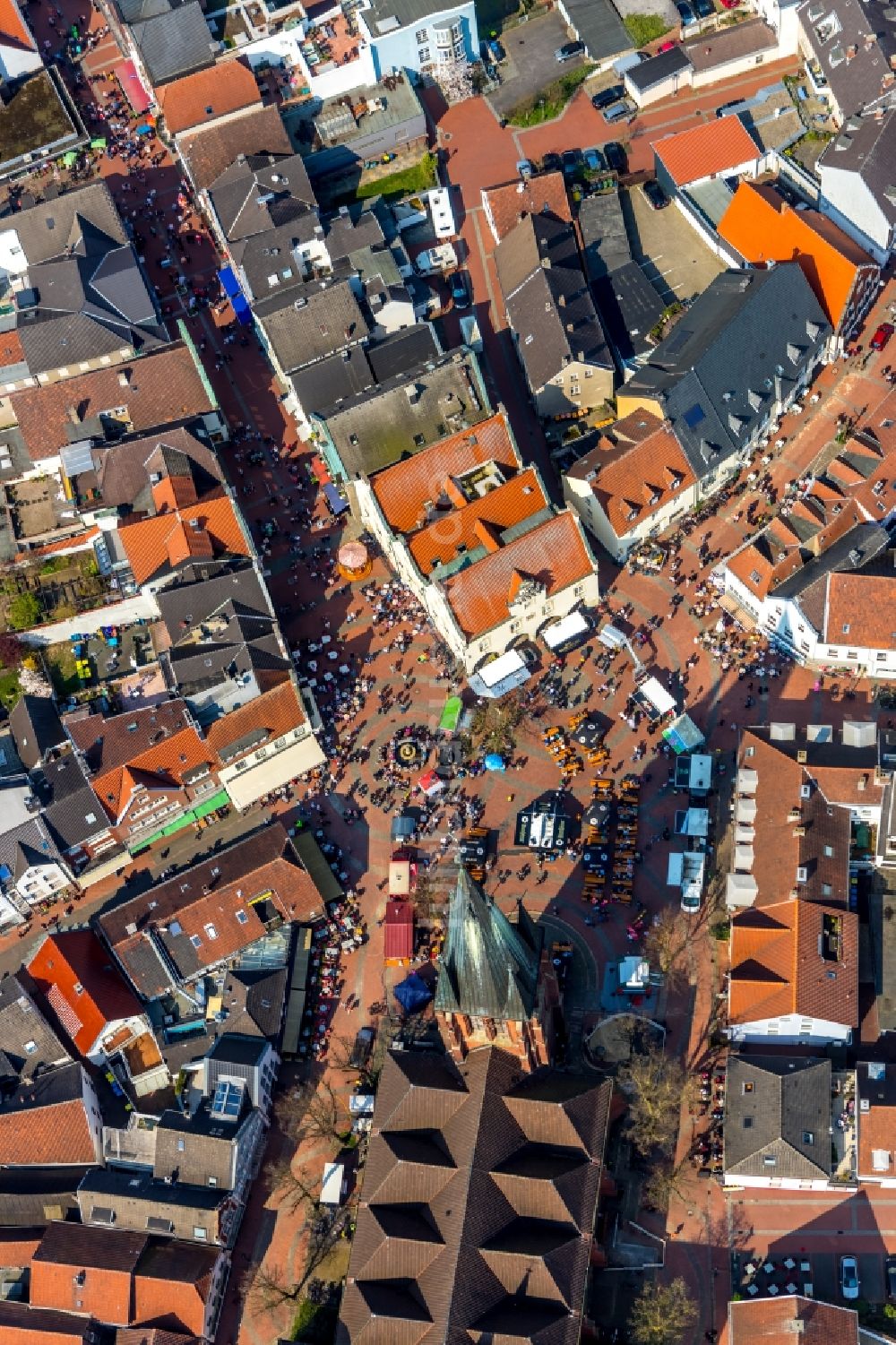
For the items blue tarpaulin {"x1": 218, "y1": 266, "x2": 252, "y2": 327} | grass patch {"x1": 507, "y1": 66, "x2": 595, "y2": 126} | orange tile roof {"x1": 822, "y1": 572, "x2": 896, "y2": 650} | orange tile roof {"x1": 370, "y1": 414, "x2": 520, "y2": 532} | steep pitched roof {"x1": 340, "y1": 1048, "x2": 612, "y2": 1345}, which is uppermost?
grass patch {"x1": 507, "y1": 66, "x2": 595, "y2": 126}

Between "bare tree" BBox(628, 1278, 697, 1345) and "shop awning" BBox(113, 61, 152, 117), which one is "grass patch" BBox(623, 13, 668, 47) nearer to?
"shop awning" BBox(113, 61, 152, 117)

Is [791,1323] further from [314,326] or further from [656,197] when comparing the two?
[656,197]

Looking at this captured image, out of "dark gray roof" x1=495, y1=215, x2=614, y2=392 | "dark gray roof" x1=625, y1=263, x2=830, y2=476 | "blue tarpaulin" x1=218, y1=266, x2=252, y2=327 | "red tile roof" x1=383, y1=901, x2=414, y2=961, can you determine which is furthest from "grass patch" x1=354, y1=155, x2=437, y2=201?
"red tile roof" x1=383, y1=901, x2=414, y2=961

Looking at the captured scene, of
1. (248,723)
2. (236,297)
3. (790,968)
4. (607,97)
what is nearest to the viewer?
(790,968)

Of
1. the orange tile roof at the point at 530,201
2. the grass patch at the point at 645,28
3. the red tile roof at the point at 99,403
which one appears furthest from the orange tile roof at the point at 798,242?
the red tile roof at the point at 99,403

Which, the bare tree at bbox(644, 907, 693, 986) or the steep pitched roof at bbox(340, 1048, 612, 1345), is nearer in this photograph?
the steep pitched roof at bbox(340, 1048, 612, 1345)

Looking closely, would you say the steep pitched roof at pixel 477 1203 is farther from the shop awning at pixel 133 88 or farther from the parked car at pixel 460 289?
the shop awning at pixel 133 88

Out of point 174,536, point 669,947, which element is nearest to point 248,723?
point 174,536
